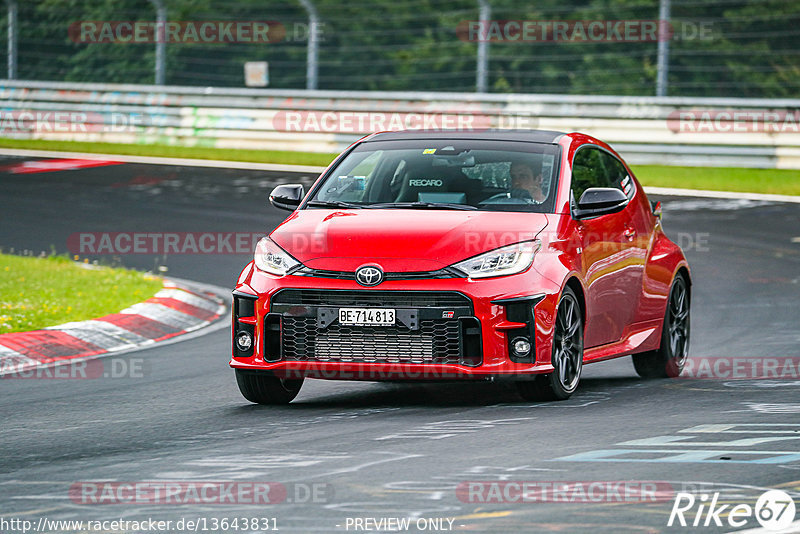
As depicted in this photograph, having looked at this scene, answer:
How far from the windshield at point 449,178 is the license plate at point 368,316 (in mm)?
998

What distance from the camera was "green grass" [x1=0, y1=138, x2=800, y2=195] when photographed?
21.9m

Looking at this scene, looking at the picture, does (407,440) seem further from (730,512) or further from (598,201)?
(598,201)

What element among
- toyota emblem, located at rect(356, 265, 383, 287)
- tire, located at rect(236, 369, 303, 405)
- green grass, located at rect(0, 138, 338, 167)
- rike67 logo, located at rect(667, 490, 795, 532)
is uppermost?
toyota emblem, located at rect(356, 265, 383, 287)

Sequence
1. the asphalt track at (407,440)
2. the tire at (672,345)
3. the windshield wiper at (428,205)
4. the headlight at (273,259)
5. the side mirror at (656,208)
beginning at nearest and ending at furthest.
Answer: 1. the asphalt track at (407,440)
2. the headlight at (273,259)
3. the windshield wiper at (428,205)
4. the tire at (672,345)
5. the side mirror at (656,208)

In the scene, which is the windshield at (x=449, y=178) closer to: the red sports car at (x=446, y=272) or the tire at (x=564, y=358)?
the red sports car at (x=446, y=272)

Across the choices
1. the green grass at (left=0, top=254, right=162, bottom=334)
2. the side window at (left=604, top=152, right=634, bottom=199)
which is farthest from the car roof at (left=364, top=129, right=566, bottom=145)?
the green grass at (left=0, top=254, right=162, bottom=334)

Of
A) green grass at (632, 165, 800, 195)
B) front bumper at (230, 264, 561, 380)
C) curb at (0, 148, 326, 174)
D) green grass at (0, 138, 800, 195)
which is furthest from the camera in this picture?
curb at (0, 148, 326, 174)

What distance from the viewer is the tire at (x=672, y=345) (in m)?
10.4

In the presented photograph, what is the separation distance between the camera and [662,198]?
20.5 m

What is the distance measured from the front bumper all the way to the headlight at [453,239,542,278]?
0.15 ft

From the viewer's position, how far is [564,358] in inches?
345

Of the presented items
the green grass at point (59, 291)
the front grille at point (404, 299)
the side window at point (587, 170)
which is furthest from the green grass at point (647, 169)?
the front grille at point (404, 299)

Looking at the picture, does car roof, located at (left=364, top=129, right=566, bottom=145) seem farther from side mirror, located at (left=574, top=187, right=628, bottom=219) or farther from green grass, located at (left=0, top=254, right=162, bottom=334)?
green grass, located at (left=0, top=254, right=162, bottom=334)

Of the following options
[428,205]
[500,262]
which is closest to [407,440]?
[500,262]
